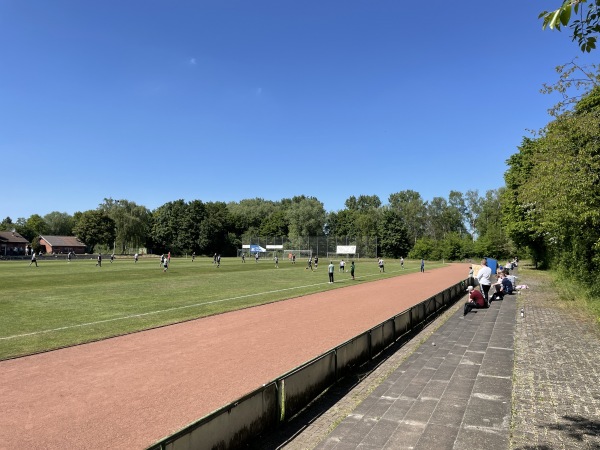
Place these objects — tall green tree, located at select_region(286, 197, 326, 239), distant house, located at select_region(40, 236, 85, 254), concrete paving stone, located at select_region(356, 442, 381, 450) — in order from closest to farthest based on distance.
Answer: concrete paving stone, located at select_region(356, 442, 381, 450) < distant house, located at select_region(40, 236, 85, 254) < tall green tree, located at select_region(286, 197, 326, 239)

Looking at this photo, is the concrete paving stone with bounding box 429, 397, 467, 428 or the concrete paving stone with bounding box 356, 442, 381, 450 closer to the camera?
the concrete paving stone with bounding box 356, 442, 381, 450

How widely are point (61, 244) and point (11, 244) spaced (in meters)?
13.9

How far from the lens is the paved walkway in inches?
235

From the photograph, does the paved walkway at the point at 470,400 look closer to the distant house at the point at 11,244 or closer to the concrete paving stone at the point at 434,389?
the concrete paving stone at the point at 434,389

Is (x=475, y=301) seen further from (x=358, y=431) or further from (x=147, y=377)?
(x=147, y=377)

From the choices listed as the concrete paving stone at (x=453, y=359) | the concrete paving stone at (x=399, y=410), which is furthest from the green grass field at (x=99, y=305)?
the concrete paving stone at (x=453, y=359)

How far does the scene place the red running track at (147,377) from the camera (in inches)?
259

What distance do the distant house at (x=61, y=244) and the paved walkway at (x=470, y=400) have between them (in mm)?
113940

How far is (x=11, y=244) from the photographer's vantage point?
91750 millimetres

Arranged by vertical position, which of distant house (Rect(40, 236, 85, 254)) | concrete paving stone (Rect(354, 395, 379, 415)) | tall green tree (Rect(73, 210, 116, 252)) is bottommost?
concrete paving stone (Rect(354, 395, 379, 415))

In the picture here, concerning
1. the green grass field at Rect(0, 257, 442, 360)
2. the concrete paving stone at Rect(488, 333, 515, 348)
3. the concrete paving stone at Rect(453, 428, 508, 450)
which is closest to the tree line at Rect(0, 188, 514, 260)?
the green grass field at Rect(0, 257, 442, 360)

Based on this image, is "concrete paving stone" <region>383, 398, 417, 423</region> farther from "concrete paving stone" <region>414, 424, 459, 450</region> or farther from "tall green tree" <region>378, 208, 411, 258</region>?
"tall green tree" <region>378, 208, 411, 258</region>

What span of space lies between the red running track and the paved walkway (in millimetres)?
2203

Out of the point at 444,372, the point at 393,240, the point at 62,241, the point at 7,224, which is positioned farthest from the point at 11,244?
the point at 444,372
